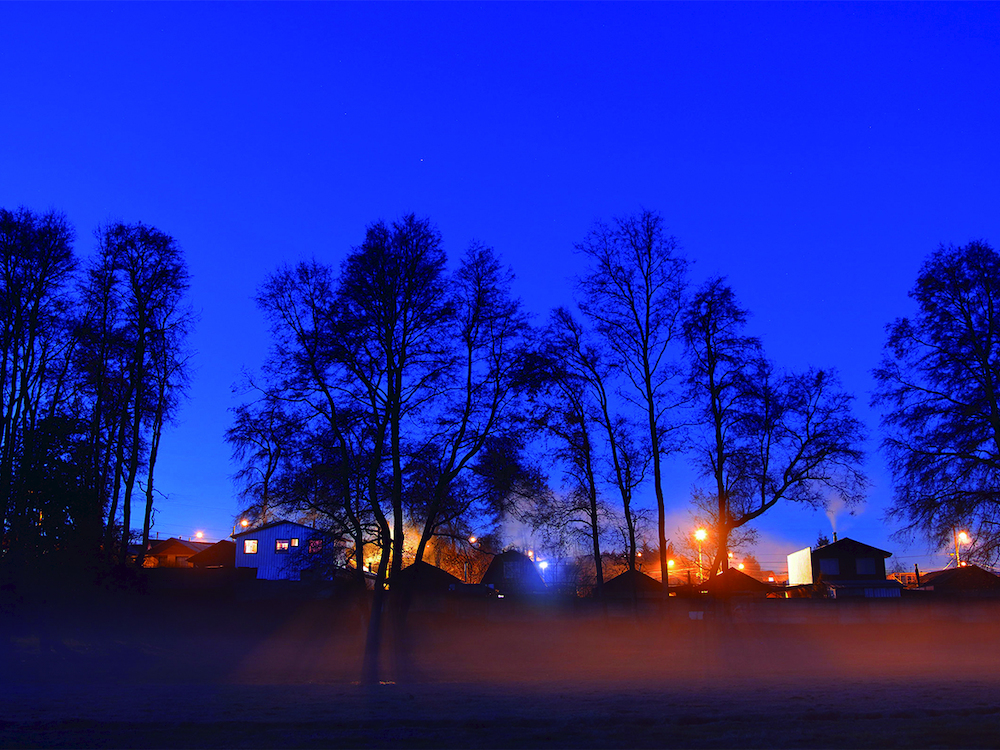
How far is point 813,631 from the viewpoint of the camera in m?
25.0

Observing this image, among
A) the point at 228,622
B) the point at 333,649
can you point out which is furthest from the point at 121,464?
the point at 333,649

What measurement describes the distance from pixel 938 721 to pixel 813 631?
15.6m

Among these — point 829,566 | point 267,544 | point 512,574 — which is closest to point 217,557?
point 267,544

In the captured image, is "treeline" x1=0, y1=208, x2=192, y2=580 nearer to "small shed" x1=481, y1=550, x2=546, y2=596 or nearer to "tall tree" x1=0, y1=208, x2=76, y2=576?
"tall tree" x1=0, y1=208, x2=76, y2=576

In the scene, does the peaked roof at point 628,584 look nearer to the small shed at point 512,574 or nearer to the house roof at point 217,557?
the small shed at point 512,574

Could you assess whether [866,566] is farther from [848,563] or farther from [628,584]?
[628,584]

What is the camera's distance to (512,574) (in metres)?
59.4

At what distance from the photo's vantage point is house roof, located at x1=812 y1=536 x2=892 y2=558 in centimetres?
5688

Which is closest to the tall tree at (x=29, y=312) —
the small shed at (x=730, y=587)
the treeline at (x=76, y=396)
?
the treeline at (x=76, y=396)

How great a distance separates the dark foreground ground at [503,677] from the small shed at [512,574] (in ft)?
89.5

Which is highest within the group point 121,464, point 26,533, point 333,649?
point 121,464

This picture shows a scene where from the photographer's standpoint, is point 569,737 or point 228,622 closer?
point 569,737

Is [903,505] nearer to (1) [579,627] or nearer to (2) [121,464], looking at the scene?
(1) [579,627]

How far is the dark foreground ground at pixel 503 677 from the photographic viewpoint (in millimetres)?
9836
